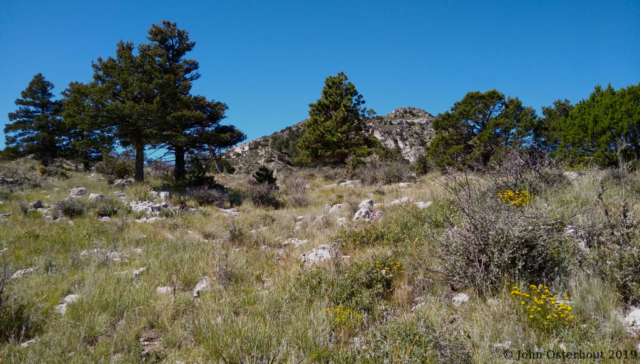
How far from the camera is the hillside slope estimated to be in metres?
45.1

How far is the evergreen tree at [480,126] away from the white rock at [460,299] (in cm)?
2102

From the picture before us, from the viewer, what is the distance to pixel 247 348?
2256 millimetres

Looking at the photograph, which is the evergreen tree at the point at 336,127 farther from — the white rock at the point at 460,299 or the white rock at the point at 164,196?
the white rock at the point at 460,299

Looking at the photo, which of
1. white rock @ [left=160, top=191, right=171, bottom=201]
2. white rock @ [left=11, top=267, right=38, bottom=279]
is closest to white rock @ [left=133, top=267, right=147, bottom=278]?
white rock @ [left=11, top=267, right=38, bottom=279]

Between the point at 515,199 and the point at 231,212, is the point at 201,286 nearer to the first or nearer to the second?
the point at 515,199

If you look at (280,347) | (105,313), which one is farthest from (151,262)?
(280,347)

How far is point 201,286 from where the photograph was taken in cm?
367

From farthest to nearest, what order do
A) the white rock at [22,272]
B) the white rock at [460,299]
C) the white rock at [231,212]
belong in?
1. the white rock at [231,212]
2. the white rock at [22,272]
3. the white rock at [460,299]

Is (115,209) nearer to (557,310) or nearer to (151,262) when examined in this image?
(151,262)

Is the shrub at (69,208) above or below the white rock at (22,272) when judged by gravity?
above

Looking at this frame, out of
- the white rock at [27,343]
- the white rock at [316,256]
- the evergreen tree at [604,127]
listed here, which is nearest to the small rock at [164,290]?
the white rock at [27,343]

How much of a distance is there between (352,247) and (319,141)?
20006mm

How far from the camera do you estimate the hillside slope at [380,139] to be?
4509 centimetres

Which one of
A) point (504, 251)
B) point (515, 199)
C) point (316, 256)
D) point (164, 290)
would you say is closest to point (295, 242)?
point (316, 256)
